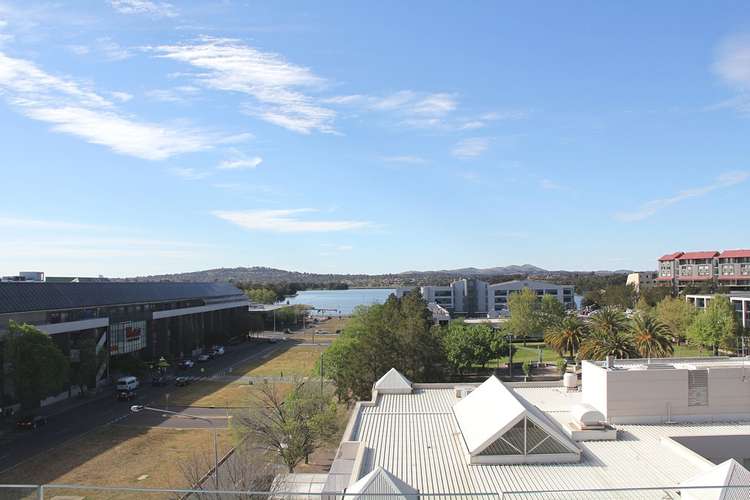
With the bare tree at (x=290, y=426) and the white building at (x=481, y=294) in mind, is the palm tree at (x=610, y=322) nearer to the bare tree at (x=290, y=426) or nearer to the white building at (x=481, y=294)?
the bare tree at (x=290, y=426)

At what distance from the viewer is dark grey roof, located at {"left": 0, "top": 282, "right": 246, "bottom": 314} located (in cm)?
4456

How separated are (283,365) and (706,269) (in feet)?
324

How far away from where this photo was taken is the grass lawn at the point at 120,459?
27.9m

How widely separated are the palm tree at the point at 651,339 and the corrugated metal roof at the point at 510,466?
16423 millimetres

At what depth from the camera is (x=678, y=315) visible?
250ft

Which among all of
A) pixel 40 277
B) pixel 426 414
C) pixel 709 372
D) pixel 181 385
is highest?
pixel 40 277

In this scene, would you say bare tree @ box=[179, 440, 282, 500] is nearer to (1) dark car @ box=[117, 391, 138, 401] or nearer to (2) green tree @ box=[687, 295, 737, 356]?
(1) dark car @ box=[117, 391, 138, 401]

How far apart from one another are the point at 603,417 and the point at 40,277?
65.1 meters

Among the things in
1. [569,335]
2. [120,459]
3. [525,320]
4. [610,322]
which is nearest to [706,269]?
[525,320]

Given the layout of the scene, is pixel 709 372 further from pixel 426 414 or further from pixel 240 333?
pixel 240 333

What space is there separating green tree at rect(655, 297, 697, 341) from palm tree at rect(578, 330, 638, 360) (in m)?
36.6

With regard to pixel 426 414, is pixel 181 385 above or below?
below

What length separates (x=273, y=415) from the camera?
101ft

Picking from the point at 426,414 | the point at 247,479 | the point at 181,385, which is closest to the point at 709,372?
the point at 426,414
